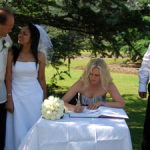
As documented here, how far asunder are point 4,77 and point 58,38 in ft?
10.8

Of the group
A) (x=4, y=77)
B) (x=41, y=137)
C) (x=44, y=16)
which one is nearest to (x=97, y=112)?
(x=41, y=137)

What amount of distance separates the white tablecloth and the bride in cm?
91

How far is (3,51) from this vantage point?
2.62 m

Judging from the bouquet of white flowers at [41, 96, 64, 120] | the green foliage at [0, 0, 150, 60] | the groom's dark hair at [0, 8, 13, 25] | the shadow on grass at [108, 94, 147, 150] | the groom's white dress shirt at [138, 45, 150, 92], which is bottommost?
the shadow on grass at [108, 94, 147, 150]

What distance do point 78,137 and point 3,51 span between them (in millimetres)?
1464

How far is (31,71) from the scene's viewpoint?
2.86 meters

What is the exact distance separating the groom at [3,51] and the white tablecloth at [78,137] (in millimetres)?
879

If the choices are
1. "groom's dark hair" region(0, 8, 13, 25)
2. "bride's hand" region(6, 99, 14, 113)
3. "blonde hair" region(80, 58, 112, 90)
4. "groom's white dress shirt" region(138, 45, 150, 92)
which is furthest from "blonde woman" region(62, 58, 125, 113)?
"groom's dark hair" region(0, 8, 13, 25)

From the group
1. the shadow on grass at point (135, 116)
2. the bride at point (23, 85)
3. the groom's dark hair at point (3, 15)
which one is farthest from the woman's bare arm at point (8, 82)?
the shadow on grass at point (135, 116)

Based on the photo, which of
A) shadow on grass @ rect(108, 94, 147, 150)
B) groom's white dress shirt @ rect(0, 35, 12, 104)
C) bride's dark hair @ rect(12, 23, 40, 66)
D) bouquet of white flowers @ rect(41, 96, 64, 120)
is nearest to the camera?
bouquet of white flowers @ rect(41, 96, 64, 120)

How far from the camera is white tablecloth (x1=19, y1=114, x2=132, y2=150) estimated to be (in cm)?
195

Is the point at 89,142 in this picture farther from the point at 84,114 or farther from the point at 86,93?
the point at 86,93

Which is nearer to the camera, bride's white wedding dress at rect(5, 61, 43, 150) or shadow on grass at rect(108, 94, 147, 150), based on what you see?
bride's white wedding dress at rect(5, 61, 43, 150)

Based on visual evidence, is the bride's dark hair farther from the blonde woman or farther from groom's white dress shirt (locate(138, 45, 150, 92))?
groom's white dress shirt (locate(138, 45, 150, 92))
